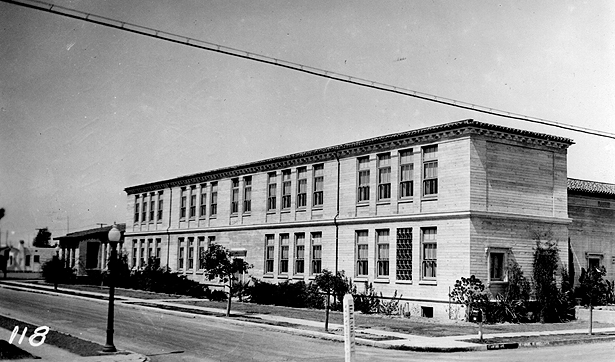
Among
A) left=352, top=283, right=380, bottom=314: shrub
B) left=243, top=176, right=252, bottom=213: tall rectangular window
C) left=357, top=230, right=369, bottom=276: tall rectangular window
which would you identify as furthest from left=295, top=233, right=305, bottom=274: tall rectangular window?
left=243, top=176, right=252, bottom=213: tall rectangular window

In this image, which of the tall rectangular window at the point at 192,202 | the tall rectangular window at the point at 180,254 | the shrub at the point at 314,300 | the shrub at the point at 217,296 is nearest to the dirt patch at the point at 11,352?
the shrub at the point at 314,300

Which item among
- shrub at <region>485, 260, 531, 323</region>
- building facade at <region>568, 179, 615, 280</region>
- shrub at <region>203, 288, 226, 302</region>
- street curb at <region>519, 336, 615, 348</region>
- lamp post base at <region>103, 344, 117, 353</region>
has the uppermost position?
Answer: building facade at <region>568, 179, 615, 280</region>

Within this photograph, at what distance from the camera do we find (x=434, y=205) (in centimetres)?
3181

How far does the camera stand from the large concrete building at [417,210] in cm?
3038

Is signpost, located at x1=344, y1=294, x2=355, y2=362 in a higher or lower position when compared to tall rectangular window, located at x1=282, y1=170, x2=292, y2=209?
lower

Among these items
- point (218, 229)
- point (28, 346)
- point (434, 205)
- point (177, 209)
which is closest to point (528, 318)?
point (434, 205)

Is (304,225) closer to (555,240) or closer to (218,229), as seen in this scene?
(218,229)

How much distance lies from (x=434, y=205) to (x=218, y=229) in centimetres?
2193

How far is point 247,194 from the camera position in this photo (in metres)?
47.2

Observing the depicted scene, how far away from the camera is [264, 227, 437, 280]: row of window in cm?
3205

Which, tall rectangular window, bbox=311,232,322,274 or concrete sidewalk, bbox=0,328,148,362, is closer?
concrete sidewalk, bbox=0,328,148,362

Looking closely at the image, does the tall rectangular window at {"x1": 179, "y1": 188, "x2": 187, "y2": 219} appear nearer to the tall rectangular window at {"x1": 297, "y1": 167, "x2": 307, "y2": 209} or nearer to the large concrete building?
the large concrete building

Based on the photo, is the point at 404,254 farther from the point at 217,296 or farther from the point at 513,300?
the point at 217,296

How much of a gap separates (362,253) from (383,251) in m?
1.63
